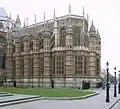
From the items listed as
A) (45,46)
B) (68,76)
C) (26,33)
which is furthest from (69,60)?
(26,33)

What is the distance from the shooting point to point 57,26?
66.2m

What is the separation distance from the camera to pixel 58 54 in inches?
2459

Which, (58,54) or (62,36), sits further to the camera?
(62,36)

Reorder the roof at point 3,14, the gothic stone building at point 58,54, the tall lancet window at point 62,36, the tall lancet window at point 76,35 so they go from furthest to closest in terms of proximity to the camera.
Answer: the roof at point 3,14 < the tall lancet window at point 62,36 < the tall lancet window at point 76,35 < the gothic stone building at point 58,54

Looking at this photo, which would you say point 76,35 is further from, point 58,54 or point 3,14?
point 3,14

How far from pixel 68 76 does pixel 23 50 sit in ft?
62.4

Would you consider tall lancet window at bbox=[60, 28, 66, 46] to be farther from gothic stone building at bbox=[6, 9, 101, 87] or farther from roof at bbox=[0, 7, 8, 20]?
roof at bbox=[0, 7, 8, 20]

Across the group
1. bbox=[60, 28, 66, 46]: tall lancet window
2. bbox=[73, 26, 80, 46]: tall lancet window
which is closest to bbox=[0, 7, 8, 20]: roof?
bbox=[60, 28, 66, 46]: tall lancet window

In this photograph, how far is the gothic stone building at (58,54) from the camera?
61188 millimetres

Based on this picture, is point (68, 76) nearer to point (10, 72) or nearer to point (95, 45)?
point (95, 45)

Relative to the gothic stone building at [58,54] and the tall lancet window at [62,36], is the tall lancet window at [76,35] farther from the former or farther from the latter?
the tall lancet window at [62,36]

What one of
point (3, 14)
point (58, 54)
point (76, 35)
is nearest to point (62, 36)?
point (76, 35)

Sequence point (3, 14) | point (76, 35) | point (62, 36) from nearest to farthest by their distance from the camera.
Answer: point (76, 35)
point (62, 36)
point (3, 14)

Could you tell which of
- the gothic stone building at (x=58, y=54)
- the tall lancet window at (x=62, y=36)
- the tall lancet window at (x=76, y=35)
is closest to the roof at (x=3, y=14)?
the gothic stone building at (x=58, y=54)
